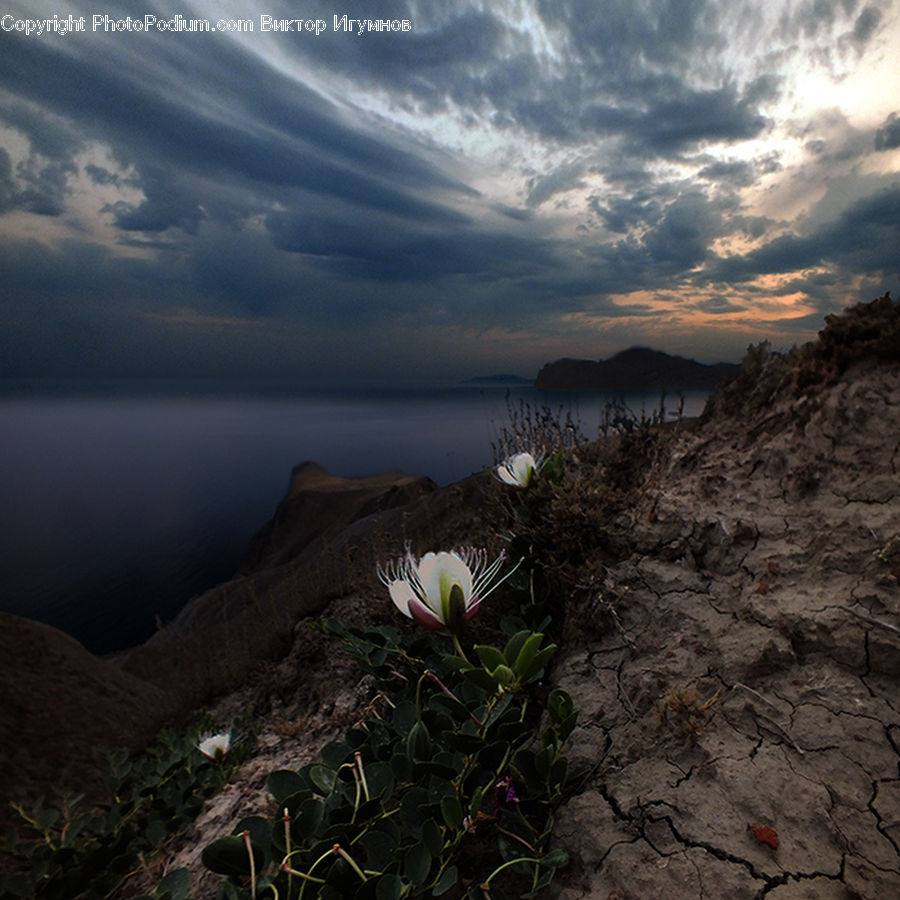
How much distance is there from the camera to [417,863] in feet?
3.42

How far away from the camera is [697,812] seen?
125 cm

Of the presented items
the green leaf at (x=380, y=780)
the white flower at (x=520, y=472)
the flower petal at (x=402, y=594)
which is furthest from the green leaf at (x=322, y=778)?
the white flower at (x=520, y=472)

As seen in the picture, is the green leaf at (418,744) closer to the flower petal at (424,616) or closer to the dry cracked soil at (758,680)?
the flower petal at (424,616)

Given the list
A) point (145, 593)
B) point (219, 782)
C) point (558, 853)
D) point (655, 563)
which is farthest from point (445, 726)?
point (145, 593)

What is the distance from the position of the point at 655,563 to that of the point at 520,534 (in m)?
0.61

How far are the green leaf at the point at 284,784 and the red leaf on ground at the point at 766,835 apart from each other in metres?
1.10

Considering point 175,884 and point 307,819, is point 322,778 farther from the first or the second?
point 175,884

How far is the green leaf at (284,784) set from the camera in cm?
120

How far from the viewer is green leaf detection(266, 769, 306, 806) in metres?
1.20

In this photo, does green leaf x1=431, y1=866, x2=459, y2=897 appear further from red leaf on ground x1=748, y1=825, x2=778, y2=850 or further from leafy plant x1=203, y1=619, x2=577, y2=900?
red leaf on ground x1=748, y1=825, x2=778, y2=850

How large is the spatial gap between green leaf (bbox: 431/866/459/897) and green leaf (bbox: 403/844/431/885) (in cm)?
3

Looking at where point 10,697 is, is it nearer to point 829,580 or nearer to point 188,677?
point 188,677

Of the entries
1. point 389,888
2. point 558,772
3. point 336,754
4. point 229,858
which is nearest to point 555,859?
point 558,772

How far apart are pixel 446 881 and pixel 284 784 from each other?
0.45m
